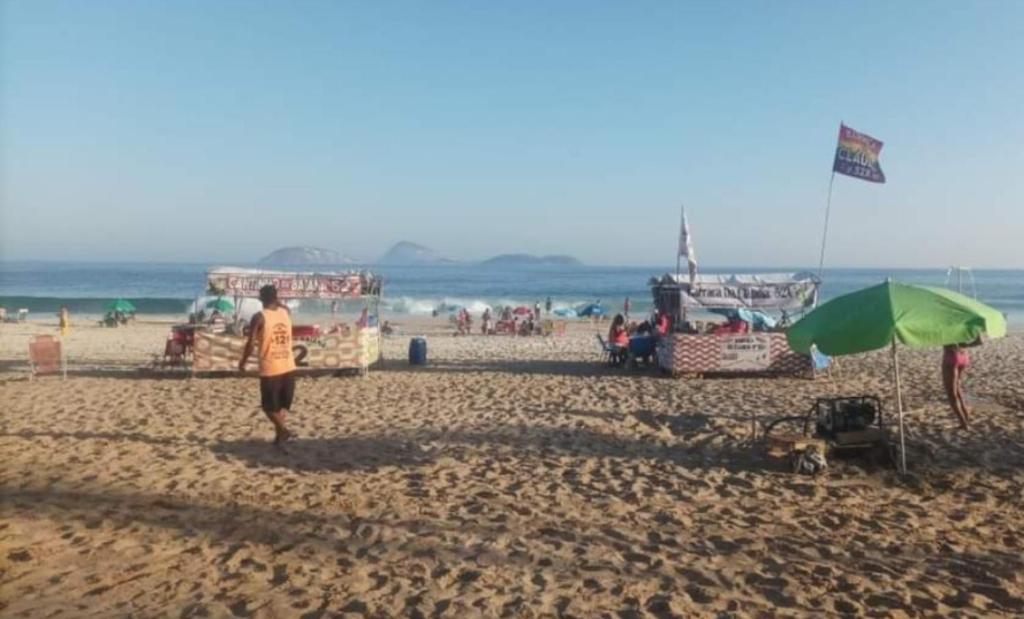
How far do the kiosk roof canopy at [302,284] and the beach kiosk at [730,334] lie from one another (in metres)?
6.46

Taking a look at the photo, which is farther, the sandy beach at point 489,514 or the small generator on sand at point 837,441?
the small generator on sand at point 837,441

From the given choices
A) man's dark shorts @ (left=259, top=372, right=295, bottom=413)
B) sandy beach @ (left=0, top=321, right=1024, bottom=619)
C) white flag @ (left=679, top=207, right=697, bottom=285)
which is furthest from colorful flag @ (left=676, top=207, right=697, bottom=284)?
Answer: man's dark shorts @ (left=259, top=372, right=295, bottom=413)

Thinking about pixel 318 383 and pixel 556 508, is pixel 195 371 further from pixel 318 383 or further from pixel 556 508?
pixel 556 508

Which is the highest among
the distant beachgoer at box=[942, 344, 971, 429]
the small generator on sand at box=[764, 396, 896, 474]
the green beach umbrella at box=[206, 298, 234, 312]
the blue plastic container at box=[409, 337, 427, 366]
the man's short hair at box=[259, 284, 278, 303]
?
the man's short hair at box=[259, 284, 278, 303]

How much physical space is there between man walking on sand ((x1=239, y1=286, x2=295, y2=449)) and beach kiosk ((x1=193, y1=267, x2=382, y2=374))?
6.16 meters

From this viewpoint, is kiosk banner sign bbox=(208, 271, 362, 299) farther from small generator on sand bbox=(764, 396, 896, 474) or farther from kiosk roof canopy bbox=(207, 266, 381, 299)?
small generator on sand bbox=(764, 396, 896, 474)

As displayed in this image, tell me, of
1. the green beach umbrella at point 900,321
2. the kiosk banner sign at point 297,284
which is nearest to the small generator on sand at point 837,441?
the green beach umbrella at point 900,321

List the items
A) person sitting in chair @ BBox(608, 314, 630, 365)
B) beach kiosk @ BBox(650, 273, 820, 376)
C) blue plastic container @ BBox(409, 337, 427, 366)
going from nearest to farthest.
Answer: beach kiosk @ BBox(650, 273, 820, 376), person sitting in chair @ BBox(608, 314, 630, 365), blue plastic container @ BBox(409, 337, 427, 366)

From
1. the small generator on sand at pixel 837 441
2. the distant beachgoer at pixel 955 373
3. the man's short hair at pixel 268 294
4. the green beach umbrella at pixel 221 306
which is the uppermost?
the man's short hair at pixel 268 294

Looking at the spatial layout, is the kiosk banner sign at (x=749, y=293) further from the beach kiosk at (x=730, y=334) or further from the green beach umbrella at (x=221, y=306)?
the green beach umbrella at (x=221, y=306)

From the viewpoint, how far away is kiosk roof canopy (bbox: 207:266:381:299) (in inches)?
599

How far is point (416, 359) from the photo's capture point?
53.7ft

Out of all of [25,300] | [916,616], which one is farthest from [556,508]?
[25,300]

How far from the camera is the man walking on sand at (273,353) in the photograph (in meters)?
7.37
